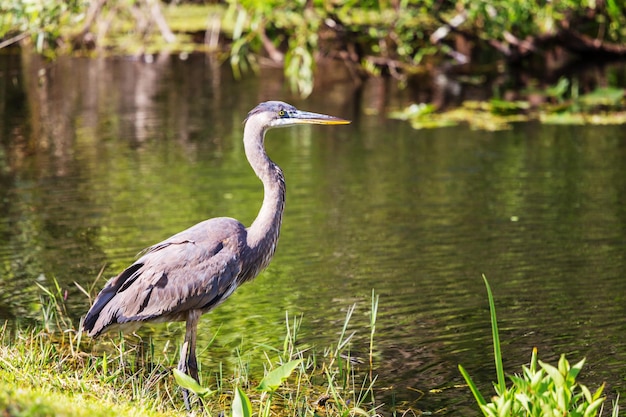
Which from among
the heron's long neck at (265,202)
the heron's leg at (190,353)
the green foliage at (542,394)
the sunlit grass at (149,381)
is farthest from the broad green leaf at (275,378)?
the heron's long neck at (265,202)

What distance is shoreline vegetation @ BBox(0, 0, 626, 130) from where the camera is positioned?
15242 mm

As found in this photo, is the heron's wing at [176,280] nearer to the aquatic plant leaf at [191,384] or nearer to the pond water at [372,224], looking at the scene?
the pond water at [372,224]

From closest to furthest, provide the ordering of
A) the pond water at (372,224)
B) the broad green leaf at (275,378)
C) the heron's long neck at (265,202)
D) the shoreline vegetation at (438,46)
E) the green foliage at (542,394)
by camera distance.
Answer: the green foliage at (542,394), the broad green leaf at (275,378), the heron's long neck at (265,202), the pond water at (372,224), the shoreline vegetation at (438,46)

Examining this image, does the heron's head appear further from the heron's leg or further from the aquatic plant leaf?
the aquatic plant leaf

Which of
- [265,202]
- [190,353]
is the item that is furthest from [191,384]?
[265,202]

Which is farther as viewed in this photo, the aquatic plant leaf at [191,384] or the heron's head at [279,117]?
the heron's head at [279,117]

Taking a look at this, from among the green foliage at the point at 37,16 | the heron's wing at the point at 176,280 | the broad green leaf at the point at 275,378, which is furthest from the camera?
the green foliage at the point at 37,16

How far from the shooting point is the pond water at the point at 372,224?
6914 mm

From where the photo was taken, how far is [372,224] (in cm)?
995

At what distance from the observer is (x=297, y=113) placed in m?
6.14

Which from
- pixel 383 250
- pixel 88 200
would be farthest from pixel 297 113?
pixel 88 200

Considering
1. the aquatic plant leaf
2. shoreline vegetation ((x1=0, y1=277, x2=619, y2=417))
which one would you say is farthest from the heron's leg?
the aquatic plant leaf

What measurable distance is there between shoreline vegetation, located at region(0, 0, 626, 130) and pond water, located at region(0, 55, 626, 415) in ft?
3.85

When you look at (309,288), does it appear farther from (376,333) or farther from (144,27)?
(144,27)
